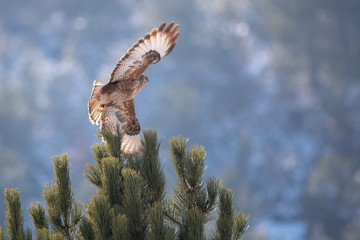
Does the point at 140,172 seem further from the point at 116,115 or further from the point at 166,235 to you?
the point at 116,115

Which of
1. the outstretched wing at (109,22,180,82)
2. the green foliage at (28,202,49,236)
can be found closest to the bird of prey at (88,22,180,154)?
the outstretched wing at (109,22,180,82)

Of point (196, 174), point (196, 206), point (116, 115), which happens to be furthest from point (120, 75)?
point (196, 206)

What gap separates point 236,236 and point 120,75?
8.69 feet

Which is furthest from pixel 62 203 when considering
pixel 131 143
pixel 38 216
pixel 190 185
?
pixel 131 143

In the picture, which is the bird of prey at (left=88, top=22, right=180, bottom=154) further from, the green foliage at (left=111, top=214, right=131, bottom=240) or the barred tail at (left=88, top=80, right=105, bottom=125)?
the green foliage at (left=111, top=214, right=131, bottom=240)

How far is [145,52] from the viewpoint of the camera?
19.0 ft

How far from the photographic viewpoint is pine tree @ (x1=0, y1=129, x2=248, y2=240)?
3.87 metres

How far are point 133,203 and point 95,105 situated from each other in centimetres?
231

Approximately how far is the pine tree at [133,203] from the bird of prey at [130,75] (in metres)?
1.19

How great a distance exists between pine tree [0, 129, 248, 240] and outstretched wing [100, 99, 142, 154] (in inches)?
51.9

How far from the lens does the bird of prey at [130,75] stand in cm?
566

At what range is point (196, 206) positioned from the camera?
4230 mm

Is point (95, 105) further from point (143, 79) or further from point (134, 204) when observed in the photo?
point (134, 204)

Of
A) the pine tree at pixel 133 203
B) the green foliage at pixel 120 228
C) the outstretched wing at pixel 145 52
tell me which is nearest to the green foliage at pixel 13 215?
the pine tree at pixel 133 203
